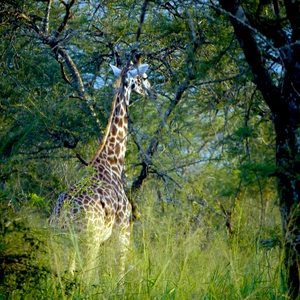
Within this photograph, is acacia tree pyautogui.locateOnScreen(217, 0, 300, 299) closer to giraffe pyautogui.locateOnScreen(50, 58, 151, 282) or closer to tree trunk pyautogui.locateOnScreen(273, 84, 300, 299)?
tree trunk pyautogui.locateOnScreen(273, 84, 300, 299)

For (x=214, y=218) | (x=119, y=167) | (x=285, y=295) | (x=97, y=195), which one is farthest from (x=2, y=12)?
(x=285, y=295)

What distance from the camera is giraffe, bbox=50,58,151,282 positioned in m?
5.15

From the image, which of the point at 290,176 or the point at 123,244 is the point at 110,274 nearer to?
the point at 123,244

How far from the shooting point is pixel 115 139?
21.5 ft

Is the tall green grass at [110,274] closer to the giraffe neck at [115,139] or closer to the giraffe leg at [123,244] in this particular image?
the giraffe leg at [123,244]

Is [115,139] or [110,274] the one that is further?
[115,139]

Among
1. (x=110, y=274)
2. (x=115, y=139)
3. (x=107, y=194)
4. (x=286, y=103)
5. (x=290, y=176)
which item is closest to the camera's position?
(x=290, y=176)

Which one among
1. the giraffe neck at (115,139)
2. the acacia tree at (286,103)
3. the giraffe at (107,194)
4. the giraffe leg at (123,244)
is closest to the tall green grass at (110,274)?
the giraffe leg at (123,244)

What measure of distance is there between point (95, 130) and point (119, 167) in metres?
1.56

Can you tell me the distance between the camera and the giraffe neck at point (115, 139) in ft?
20.6

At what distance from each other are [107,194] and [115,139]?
35.3 inches

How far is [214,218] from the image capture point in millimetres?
8320

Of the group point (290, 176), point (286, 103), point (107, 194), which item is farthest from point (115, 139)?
point (290, 176)

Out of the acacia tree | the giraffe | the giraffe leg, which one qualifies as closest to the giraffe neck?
the giraffe
